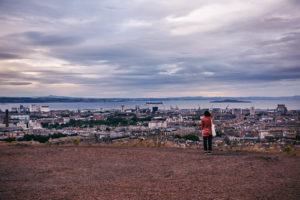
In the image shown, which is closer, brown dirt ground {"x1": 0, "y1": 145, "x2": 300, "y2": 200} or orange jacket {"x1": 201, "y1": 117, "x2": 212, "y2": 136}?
brown dirt ground {"x1": 0, "y1": 145, "x2": 300, "y2": 200}

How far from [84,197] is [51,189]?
1074 millimetres

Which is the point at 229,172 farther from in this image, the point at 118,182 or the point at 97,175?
the point at 97,175

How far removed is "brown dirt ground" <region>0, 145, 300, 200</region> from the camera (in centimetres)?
606

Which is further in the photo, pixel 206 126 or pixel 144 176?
pixel 206 126

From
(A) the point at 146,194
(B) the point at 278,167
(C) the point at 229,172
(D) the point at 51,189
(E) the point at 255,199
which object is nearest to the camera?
(E) the point at 255,199

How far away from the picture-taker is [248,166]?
869 centimetres

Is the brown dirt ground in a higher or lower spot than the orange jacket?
lower

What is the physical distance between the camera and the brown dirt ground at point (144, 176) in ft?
19.9

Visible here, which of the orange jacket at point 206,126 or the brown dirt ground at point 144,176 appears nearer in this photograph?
the brown dirt ground at point 144,176

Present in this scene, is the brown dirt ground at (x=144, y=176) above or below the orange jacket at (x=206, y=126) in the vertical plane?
below

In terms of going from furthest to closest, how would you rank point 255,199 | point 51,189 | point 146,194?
point 51,189 → point 146,194 → point 255,199

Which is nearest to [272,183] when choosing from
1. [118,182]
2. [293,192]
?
[293,192]

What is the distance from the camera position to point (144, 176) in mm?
7746

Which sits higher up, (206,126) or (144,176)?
(206,126)
